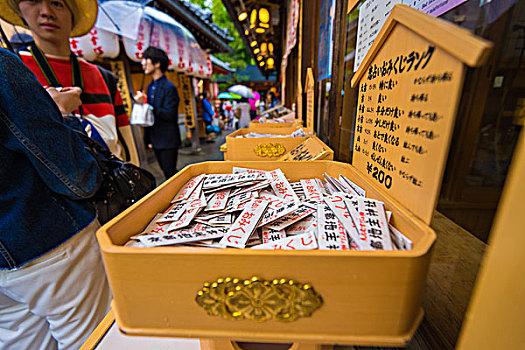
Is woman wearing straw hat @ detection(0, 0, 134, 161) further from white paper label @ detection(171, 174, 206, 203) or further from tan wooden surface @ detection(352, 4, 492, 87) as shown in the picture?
tan wooden surface @ detection(352, 4, 492, 87)

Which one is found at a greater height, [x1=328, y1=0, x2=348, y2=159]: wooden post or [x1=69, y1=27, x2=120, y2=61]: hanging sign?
[x1=69, y1=27, x2=120, y2=61]: hanging sign

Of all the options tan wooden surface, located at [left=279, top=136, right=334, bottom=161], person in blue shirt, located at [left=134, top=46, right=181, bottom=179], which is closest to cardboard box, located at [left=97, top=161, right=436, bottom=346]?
tan wooden surface, located at [left=279, top=136, right=334, bottom=161]

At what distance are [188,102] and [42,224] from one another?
777 centimetres

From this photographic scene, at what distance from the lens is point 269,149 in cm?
143

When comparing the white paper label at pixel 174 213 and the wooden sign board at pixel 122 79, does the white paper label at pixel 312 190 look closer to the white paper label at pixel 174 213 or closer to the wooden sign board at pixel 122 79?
the white paper label at pixel 174 213

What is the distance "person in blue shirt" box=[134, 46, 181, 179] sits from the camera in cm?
285

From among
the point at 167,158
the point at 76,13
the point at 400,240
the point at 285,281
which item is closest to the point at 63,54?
the point at 76,13

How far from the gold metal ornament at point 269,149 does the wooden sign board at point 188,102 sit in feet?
24.1

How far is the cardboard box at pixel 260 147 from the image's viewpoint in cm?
141

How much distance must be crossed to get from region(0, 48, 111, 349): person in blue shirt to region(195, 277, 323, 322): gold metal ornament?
986mm

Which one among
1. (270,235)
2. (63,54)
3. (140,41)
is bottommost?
(270,235)

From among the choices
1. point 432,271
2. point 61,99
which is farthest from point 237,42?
point 432,271

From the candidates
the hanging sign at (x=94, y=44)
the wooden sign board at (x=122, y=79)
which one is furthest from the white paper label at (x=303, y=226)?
the wooden sign board at (x=122, y=79)

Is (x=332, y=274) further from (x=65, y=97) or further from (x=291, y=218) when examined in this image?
(x=65, y=97)
